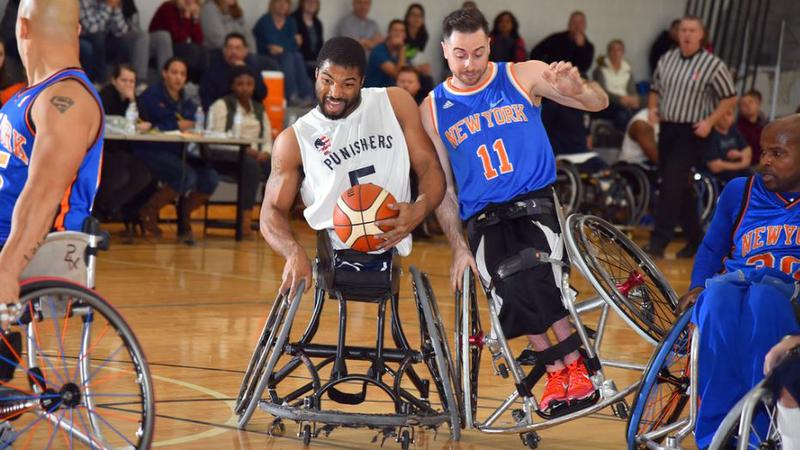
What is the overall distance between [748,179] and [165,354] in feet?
8.70

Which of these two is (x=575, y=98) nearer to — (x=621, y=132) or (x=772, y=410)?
(x=772, y=410)

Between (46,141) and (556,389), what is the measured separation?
73.5 inches

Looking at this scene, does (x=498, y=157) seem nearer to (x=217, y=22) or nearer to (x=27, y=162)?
(x=27, y=162)

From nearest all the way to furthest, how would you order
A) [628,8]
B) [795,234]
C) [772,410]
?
[772,410]
[795,234]
[628,8]

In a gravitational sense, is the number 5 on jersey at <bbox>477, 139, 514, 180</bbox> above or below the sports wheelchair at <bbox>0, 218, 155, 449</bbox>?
above

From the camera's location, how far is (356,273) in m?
4.15

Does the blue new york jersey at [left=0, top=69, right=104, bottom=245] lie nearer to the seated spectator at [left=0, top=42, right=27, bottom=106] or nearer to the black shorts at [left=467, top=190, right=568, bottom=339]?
the black shorts at [left=467, top=190, right=568, bottom=339]

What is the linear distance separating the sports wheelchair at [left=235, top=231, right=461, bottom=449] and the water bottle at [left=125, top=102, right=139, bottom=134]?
5.60 meters

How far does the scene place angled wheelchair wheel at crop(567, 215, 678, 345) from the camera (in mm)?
4035

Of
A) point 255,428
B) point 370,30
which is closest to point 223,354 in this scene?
point 255,428

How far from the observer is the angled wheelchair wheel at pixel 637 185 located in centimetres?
1194

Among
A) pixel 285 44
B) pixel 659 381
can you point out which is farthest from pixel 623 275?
pixel 285 44

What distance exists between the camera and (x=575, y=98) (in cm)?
437

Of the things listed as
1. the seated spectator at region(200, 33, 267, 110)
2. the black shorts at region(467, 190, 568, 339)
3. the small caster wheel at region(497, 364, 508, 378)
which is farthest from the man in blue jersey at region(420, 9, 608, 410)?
the seated spectator at region(200, 33, 267, 110)
